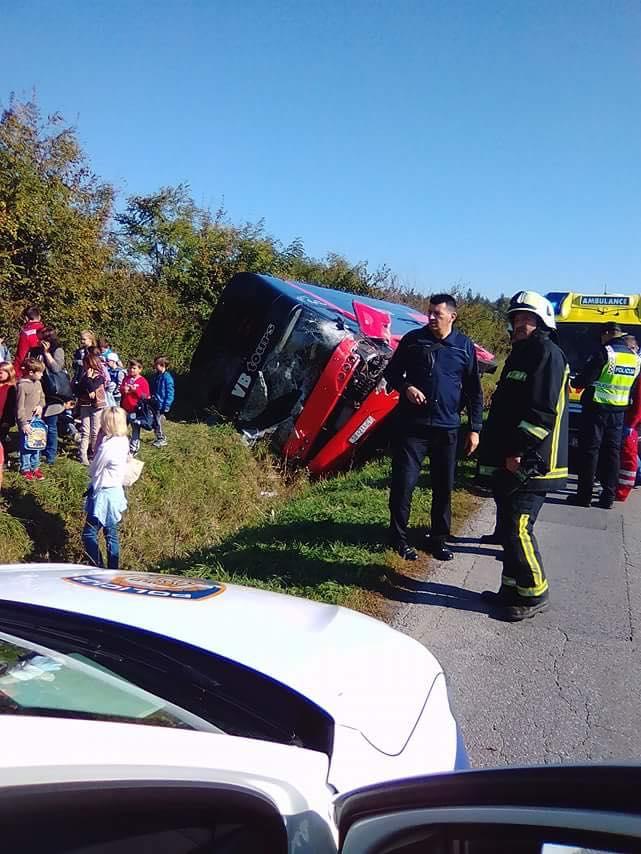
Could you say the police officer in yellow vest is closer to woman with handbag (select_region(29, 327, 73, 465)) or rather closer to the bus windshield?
the bus windshield

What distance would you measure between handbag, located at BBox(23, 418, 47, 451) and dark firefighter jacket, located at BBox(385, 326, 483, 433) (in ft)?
15.0

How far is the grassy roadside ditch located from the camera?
485 centimetres

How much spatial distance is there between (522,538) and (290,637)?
243cm

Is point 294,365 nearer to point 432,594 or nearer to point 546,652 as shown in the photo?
point 432,594

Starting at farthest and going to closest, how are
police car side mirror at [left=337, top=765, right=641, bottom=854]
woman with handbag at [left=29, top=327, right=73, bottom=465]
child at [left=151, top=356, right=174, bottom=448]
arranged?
child at [left=151, top=356, right=174, bottom=448] → woman with handbag at [left=29, top=327, right=73, bottom=465] → police car side mirror at [left=337, top=765, right=641, bottom=854]

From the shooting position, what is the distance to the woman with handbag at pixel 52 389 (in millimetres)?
8070

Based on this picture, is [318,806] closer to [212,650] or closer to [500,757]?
[212,650]

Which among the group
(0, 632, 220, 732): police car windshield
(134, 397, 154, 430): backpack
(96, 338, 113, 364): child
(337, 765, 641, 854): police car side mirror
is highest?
(96, 338, 113, 364): child

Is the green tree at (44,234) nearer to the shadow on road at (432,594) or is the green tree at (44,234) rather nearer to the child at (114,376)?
the child at (114,376)

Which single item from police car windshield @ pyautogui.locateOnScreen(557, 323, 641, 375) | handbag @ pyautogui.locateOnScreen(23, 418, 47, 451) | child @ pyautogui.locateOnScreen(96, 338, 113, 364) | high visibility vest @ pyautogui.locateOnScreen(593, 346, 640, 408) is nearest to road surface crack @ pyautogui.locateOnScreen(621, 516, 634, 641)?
high visibility vest @ pyautogui.locateOnScreen(593, 346, 640, 408)

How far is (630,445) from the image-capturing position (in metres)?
7.66

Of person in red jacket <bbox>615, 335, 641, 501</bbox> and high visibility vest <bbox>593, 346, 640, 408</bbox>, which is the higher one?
high visibility vest <bbox>593, 346, 640, 408</bbox>

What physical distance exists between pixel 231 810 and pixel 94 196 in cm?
1314

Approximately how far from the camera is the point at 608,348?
23.2ft
